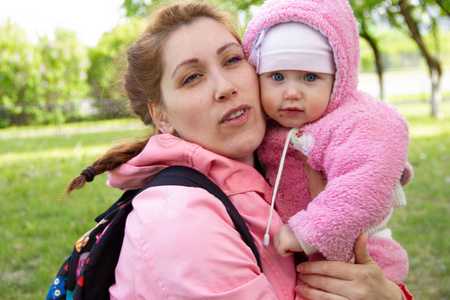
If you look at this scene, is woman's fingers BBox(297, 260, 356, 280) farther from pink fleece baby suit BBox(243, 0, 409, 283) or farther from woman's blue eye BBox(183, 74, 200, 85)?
woman's blue eye BBox(183, 74, 200, 85)

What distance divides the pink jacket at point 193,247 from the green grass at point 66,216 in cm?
82

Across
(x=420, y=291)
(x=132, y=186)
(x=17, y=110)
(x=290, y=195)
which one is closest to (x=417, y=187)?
(x=420, y=291)

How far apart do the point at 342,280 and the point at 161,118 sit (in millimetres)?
1071

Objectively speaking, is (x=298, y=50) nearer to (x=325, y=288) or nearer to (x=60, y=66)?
(x=325, y=288)

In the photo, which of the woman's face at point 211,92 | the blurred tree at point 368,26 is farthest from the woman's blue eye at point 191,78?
the blurred tree at point 368,26

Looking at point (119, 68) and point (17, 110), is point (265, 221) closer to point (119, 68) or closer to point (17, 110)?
point (119, 68)

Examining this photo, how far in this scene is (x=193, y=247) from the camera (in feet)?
4.84

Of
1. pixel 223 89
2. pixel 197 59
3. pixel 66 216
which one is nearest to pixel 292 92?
pixel 223 89

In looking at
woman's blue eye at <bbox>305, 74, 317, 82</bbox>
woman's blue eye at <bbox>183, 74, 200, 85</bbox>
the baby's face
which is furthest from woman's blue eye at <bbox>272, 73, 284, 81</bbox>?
woman's blue eye at <bbox>183, 74, 200, 85</bbox>

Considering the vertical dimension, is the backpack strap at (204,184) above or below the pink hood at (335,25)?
below

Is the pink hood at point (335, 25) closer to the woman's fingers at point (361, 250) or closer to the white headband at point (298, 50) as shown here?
the white headband at point (298, 50)

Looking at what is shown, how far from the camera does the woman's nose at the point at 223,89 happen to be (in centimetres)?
189

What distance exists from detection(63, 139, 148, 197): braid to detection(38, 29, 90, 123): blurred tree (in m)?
15.7

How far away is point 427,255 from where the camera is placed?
14.9 feet
